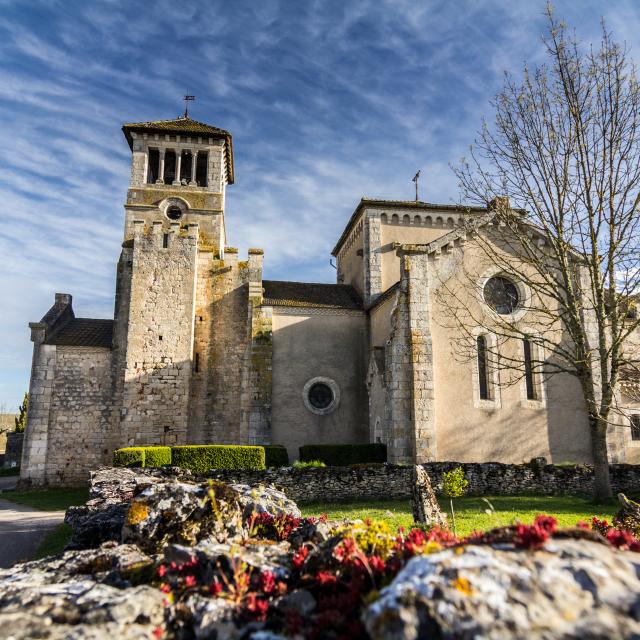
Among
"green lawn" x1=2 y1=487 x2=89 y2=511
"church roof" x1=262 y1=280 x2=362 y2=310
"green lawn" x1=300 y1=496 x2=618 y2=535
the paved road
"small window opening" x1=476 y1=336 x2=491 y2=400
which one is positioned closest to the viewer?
the paved road

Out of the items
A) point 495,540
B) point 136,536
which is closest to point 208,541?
point 136,536

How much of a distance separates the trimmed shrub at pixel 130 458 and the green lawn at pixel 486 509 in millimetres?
6314

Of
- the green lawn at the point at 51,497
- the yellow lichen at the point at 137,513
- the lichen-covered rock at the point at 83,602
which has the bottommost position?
the green lawn at the point at 51,497

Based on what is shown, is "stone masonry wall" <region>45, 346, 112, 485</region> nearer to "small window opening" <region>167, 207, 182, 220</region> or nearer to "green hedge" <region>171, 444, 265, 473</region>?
"green hedge" <region>171, 444, 265, 473</region>

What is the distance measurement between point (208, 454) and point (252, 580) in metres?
14.2

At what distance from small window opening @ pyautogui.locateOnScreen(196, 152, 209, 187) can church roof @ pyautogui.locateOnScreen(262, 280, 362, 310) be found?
6559 mm

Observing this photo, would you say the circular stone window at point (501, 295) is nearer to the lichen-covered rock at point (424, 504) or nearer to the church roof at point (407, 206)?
the church roof at point (407, 206)

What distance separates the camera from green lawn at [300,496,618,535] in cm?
1023

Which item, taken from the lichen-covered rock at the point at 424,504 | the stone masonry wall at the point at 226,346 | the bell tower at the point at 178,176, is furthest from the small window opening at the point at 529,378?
the bell tower at the point at 178,176

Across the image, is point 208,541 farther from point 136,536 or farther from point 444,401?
point 444,401

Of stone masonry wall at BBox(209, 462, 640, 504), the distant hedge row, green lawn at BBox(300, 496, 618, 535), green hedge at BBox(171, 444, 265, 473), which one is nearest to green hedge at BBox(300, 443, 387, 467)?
the distant hedge row

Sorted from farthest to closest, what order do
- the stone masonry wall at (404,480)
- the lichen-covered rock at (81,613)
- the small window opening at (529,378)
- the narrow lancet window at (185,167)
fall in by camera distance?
1. the narrow lancet window at (185,167)
2. the small window opening at (529,378)
3. the stone masonry wall at (404,480)
4. the lichen-covered rock at (81,613)

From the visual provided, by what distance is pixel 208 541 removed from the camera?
4.85 m

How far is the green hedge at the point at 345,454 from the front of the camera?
18203mm
